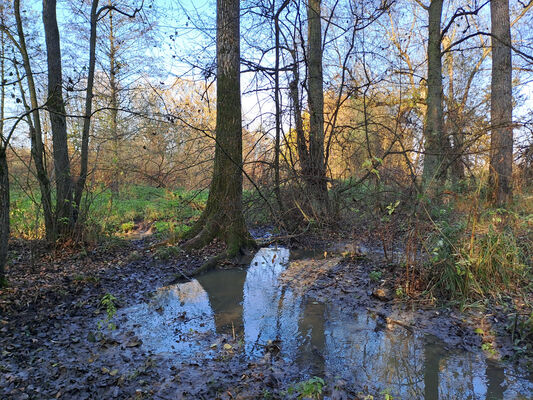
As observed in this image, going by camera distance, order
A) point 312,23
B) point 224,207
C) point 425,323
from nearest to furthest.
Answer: point 425,323 < point 224,207 < point 312,23

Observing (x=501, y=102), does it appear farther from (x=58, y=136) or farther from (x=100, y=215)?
(x=58, y=136)

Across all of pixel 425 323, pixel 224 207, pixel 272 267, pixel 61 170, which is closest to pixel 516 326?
pixel 425 323

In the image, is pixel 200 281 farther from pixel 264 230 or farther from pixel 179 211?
pixel 264 230

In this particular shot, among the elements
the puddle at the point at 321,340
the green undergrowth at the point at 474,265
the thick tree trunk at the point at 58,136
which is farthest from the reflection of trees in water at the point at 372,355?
the thick tree trunk at the point at 58,136

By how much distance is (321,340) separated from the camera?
13.2 ft

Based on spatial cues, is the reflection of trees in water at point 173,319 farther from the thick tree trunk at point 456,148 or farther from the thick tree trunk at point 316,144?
the thick tree trunk at point 456,148

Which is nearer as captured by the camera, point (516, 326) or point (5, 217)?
point (516, 326)

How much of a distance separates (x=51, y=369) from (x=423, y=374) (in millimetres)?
3432

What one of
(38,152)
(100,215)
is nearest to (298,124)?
(100,215)

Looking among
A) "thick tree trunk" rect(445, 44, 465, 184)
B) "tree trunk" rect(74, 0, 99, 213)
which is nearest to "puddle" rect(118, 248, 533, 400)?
"thick tree trunk" rect(445, 44, 465, 184)

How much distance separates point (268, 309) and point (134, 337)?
1780 mm

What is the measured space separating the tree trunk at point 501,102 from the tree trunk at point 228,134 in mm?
6425

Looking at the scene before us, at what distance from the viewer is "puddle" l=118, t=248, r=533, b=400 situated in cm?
317

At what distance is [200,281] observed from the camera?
620cm
